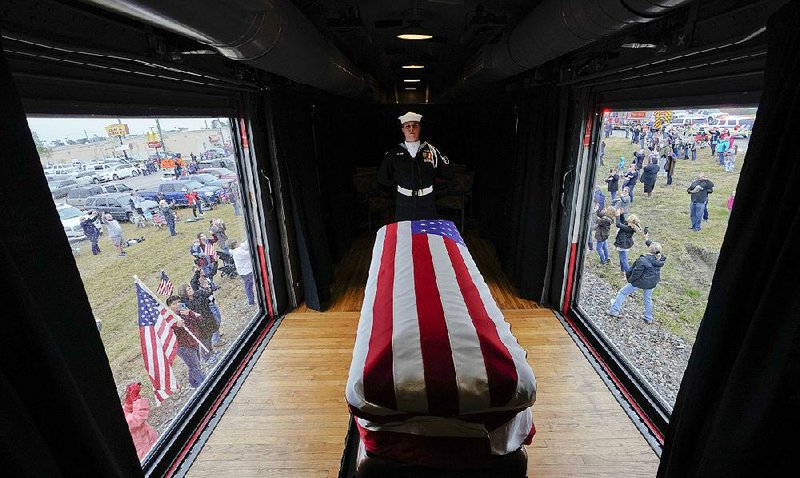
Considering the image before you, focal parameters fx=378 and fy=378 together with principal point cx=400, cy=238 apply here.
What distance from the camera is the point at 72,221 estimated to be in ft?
5.89

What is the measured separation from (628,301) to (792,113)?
3347mm

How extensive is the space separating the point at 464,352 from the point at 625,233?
3548mm

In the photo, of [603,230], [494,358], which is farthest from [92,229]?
[603,230]

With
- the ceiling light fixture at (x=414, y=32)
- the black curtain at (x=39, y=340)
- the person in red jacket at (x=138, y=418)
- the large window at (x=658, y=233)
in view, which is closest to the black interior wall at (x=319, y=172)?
the ceiling light fixture at (x=414, y=32)

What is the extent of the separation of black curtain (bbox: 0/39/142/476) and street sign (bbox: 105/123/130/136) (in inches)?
38.3

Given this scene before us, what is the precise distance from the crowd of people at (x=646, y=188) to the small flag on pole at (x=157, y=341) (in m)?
3.54

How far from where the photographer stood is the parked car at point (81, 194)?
1763mm

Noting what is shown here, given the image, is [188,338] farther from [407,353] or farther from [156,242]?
[407,353]

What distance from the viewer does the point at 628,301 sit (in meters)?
3.92

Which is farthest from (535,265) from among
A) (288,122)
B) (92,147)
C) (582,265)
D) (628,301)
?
(92,147)

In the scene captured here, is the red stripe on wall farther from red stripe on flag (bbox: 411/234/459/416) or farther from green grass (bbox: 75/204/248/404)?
green grass (bbox: 75/204/248/404)

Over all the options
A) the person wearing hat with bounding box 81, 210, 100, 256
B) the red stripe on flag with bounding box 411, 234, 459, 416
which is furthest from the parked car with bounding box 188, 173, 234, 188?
the red stripe on flag with bounding box 411, 234, 459, 416

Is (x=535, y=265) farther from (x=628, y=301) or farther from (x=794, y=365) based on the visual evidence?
(x=794, y=365)

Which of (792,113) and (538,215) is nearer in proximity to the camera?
(792,113)
